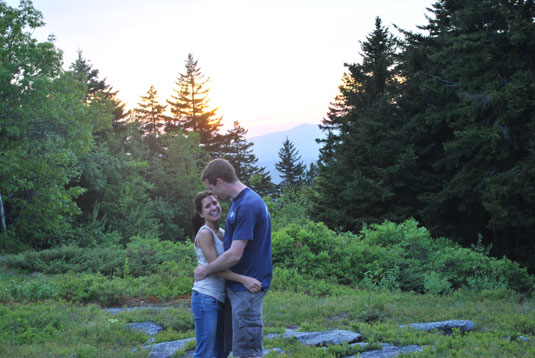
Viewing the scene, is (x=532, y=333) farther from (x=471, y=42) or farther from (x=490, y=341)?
(x=471, y=42)

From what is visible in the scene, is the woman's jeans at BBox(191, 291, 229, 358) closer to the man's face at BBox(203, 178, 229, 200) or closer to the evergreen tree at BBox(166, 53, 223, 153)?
the man's face at BBox(203, 178, 229, 200)

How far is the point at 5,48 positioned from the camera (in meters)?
21.2

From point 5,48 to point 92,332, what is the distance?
19664mm

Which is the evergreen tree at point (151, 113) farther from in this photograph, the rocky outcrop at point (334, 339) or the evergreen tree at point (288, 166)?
the rocky outcrop at point (334, 339)

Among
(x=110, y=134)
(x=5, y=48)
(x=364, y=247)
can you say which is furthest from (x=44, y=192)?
(x=364, y=247)

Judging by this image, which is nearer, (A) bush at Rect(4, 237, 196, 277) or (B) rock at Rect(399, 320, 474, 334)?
(B) rock at Rect(399, 320, 474, 334)

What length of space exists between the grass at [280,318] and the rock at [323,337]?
178mm

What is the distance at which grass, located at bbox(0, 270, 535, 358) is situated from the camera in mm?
5531

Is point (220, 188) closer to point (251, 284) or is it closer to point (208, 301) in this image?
point (251, 284)

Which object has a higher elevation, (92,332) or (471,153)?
(471,153)

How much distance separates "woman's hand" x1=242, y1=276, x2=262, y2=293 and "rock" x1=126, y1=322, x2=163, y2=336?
3892 millimetres

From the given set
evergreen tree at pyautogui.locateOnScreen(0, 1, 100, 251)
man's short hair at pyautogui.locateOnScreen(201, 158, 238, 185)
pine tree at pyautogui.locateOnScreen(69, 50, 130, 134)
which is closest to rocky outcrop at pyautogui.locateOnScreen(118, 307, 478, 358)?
man's short hair at pyautogui.locateOnScreen(201, 158, 238, 185)

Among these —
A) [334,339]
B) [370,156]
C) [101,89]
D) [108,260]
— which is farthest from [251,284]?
[101,89]

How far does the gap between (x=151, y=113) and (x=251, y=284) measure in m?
61.8
